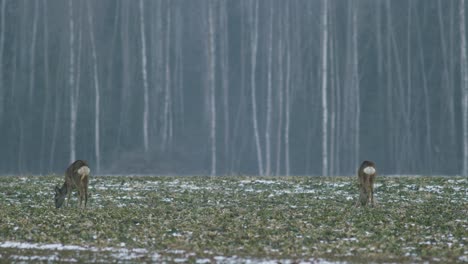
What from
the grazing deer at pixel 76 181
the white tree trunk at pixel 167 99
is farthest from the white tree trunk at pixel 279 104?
the grazing deer at pixel 76 181

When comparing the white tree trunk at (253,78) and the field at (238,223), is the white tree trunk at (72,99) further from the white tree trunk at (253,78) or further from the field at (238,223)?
the field at (238,223)

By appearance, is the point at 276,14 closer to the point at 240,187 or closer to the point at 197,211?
the point at 240,187

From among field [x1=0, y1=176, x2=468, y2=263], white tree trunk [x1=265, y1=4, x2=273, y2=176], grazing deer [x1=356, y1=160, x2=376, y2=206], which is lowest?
field [x1=0, y1=176, x2=468, y2=263]

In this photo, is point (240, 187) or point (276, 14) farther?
point (276, 14)

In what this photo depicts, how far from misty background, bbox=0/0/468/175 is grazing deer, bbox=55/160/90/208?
3018 cm

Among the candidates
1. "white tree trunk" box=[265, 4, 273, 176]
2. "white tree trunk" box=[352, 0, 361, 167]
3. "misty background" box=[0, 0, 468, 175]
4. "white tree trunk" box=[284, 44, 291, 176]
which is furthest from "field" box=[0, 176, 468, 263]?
"misty background" box=[0, 0, 468, 175]

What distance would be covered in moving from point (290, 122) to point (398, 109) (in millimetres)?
6637

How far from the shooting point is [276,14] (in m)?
59.0

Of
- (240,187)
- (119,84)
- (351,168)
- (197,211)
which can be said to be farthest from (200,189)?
(119,84)

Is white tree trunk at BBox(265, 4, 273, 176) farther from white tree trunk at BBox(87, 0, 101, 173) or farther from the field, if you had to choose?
the field

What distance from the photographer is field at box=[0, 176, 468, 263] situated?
14445 mm

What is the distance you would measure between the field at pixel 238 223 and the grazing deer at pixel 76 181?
350mm

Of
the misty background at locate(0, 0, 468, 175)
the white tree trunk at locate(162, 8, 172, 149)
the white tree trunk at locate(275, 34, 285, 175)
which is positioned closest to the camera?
the white tree trunk at locate(162, 8, 172, 149)

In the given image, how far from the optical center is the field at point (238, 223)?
1445 cm
